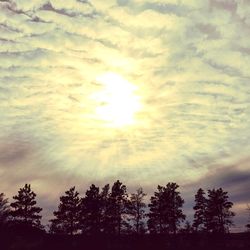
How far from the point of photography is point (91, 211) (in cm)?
7556

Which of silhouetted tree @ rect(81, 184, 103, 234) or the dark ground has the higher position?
silhouetted tree @ rect(81, 184, 103, 234)

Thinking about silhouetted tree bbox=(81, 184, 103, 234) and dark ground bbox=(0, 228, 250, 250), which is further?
silhouetted tree bbox=(81, 184, 103, 234)

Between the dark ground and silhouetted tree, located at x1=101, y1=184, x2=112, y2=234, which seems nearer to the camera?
the dark ground

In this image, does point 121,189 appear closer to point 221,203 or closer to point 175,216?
point 175,216

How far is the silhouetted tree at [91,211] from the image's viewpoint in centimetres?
7506

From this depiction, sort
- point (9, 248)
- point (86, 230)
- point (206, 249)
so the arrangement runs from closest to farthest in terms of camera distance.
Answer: point (9, 248) → point (206, 249) → point (86, 230)

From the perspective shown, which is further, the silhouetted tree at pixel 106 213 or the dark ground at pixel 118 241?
the silhouetted tree at pixel 106 213

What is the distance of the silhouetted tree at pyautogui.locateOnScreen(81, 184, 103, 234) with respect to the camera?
7506 cm

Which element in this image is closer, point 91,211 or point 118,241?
point 118,241

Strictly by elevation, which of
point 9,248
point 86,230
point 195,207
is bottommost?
point 9,248

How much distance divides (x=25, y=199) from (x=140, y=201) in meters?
23.0

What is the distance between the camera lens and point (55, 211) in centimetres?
7956

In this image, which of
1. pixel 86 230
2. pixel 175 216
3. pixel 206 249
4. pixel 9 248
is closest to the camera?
pixel 9 248

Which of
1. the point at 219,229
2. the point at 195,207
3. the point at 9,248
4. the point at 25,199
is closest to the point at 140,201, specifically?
the point at 195,207
